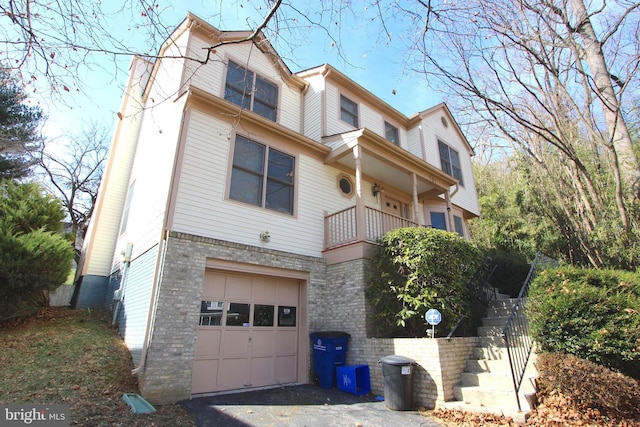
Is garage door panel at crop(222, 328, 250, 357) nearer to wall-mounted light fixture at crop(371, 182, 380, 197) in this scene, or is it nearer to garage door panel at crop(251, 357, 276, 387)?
garage door panel at crop(251, 357, 276, 387)

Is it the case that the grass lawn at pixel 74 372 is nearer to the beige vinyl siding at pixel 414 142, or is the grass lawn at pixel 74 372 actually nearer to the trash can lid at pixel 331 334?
the trash can lid at pixel 331 334

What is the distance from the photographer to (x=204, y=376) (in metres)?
6.80

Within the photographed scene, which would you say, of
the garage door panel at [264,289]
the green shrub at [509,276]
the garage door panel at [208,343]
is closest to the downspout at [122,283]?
the garage door panel at [208,343]

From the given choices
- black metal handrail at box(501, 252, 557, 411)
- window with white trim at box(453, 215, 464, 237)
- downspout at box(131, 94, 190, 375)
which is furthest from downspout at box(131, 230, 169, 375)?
window with white trim at box(453, 215, 464, 237)

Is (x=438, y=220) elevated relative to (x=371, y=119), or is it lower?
lower

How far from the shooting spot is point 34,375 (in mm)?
5832

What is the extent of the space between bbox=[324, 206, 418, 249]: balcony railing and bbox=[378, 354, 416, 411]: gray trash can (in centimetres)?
321

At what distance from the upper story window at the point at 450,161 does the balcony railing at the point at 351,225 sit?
21.9 feet

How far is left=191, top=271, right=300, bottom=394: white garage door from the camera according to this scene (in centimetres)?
699

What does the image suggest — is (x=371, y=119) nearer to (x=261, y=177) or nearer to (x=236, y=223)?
(x=261, y=177)

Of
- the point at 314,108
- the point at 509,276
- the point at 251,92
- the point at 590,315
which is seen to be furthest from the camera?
the point at 509,276

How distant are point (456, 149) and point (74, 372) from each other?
1591 cm

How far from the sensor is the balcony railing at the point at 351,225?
29.7 ft

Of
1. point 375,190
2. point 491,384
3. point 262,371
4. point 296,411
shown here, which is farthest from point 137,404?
point 375,190
